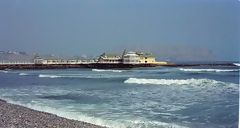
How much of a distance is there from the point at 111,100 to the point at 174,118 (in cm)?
193

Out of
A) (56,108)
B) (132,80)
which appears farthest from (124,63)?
(56,108)

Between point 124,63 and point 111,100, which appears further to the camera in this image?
point 124,63

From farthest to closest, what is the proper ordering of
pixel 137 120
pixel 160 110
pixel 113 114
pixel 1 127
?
pixel 160 110 < pixel 113 114 < pixel 137 120 < pixel 1 127

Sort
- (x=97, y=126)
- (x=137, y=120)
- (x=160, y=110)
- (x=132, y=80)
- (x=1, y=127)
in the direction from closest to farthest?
1. (x=1, y=127)
2. (x=97, y=126)
3. (x=137, y=120)
4. (x=160, y=110)
5. (x=132, y=80)

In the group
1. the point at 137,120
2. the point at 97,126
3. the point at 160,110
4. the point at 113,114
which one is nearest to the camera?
the point at 97,126

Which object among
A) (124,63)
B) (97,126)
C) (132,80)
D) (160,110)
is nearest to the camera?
(97,126)

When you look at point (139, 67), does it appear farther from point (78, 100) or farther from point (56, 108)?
point (56, 108)

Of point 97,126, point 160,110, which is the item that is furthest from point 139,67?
point 97,126

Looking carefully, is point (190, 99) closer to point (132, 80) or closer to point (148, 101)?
point (148, 101)

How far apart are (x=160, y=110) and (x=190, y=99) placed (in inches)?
55.5

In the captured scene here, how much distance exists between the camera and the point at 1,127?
3.35 m

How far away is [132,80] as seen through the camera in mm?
11328

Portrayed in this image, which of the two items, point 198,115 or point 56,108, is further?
point 56,108

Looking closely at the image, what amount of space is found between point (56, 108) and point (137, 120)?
4.05 ft
